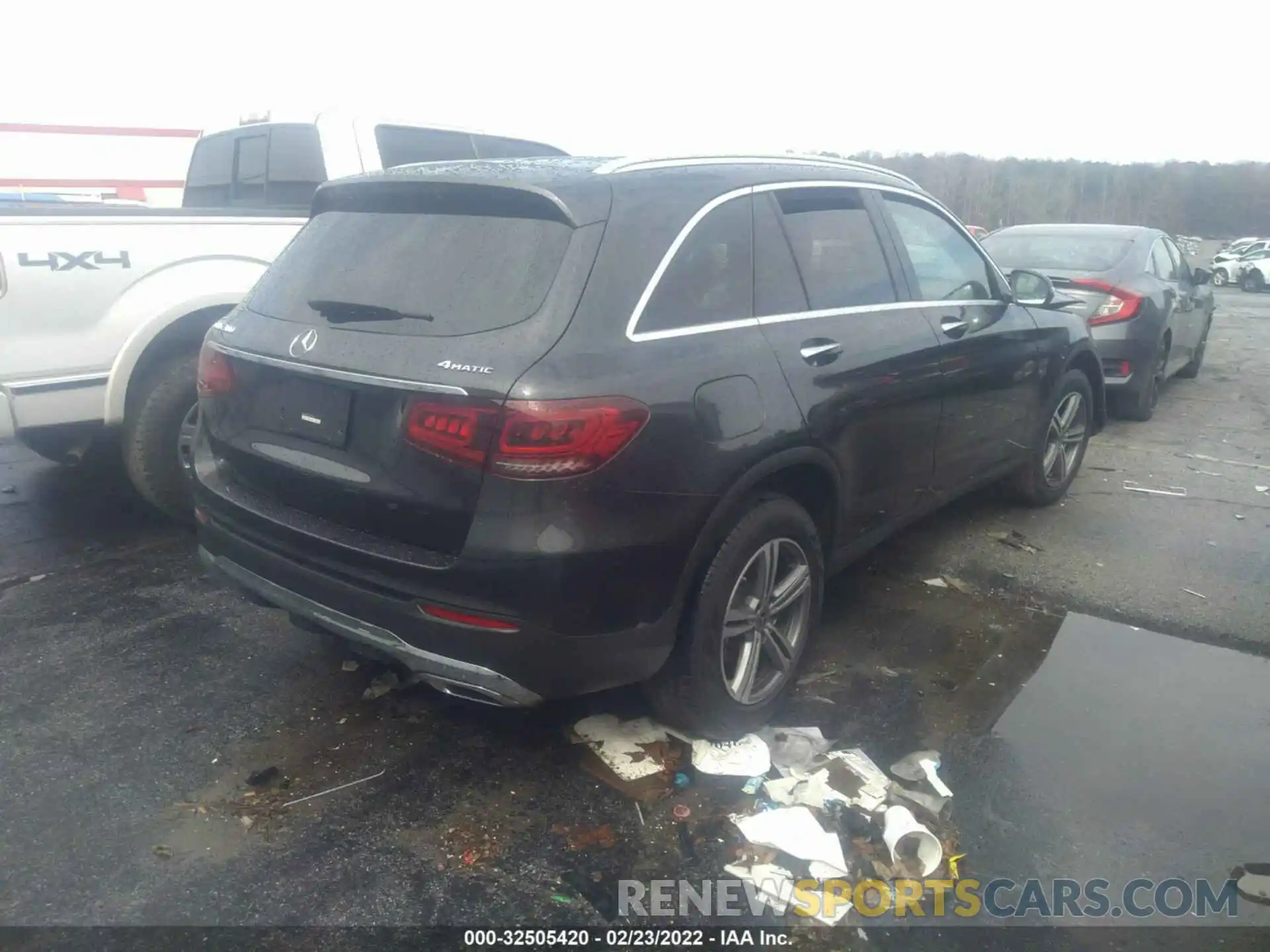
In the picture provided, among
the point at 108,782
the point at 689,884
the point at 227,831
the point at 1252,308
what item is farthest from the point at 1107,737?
the point at 1252,308

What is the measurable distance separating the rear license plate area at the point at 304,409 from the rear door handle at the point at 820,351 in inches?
58.8

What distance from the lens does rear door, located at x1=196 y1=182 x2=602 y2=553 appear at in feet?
8.55

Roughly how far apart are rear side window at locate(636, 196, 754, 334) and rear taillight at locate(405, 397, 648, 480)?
0.37 metres

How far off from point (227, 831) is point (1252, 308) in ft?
85.0

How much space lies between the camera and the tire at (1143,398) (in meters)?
8.12

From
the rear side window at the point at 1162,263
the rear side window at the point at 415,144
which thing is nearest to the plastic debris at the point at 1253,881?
the rear side window at the point at 415,144

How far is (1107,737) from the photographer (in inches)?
134

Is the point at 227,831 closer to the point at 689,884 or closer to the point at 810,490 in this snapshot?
the point at 689,884

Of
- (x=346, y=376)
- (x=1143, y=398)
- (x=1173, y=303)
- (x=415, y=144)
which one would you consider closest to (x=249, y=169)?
(x=415, y=144)

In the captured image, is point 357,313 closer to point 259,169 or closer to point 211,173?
point 259,169

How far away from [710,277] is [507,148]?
14.2ft

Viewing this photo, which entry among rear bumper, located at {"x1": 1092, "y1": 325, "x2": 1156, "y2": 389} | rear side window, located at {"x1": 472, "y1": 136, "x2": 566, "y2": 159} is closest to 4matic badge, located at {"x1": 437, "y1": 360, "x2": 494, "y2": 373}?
rear side window, located at {"x1": 472, "y1": 136, "x2": 566, "y2": 159}

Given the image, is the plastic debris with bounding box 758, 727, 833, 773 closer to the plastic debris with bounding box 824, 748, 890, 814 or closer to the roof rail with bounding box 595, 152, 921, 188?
the plastic debris with bounding box 824, 748, 890, 814

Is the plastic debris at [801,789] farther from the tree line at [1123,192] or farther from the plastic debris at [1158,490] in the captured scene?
the tree line at [1123,192]
